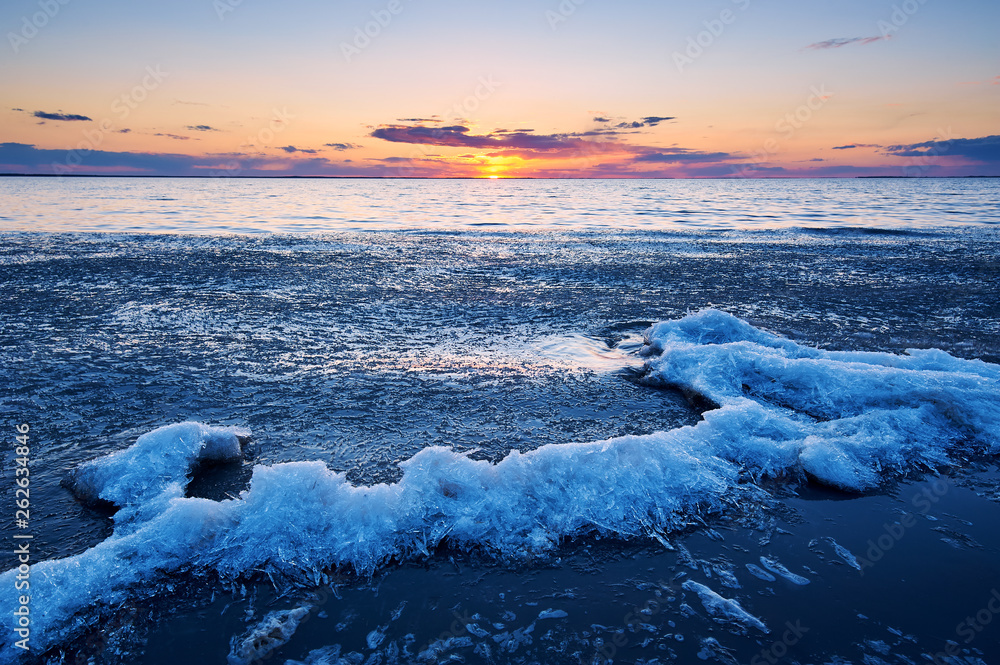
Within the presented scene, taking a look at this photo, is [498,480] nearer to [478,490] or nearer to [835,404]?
[478,490]

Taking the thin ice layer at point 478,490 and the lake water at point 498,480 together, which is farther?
the thin ice layer at point 478,490

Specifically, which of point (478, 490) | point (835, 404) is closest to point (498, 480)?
point (478, 490)

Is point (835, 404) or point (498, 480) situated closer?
point (498, 480)

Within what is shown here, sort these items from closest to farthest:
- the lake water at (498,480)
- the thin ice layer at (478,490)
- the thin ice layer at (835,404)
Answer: the lake water at (498,480), the thin ice layer at (478,490), the thin ice layer at (835,404)

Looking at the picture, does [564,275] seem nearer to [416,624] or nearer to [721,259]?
[721,259]

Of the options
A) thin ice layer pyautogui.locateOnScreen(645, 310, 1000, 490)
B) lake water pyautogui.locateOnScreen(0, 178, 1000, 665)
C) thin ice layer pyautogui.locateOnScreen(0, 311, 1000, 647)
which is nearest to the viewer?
lake water pyautogui.locateOnScreen(0, 178, 1000, 665)

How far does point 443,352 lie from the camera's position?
20.6ft

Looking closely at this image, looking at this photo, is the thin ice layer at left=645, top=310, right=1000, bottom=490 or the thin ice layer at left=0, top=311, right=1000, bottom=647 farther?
the thin ice layer at left=645, top=310, right=1000, bottom=490

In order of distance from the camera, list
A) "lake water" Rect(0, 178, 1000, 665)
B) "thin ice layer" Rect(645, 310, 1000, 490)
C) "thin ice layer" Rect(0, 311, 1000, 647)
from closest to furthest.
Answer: "lake water" Rect(0, 178, 1000, 665)
"thin ice layer" Rect(0, 311, 1000, 647)
"thin ice layer" Rect(645, 310, 1000, 490)

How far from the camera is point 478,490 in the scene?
135 inches

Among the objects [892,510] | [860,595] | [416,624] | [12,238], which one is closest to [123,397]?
[416,624]

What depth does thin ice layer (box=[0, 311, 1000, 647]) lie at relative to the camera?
2.89 meters

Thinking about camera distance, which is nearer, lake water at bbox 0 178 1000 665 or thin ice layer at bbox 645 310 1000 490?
lake water at bbox 0 178 1000 665

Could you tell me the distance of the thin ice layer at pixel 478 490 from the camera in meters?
2.89
